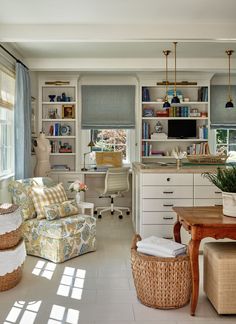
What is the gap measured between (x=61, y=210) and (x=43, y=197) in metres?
0.31

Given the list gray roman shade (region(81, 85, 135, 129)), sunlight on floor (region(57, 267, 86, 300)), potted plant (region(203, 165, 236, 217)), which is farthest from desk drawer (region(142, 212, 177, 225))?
gray roman shade (region(81, 85, 135, 129))

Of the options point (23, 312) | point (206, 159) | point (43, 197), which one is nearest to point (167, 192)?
point (206, 159)

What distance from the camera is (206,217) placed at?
9.70ft

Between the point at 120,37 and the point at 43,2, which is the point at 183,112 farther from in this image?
the point at 43,2

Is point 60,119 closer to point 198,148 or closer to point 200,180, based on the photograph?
point 198,148

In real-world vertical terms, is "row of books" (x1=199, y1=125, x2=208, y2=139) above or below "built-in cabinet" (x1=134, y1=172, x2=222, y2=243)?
above

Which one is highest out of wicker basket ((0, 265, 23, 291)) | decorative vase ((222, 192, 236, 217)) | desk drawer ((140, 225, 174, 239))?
decorative vase ((222, 192, 236, 217))

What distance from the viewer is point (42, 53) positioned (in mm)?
5805

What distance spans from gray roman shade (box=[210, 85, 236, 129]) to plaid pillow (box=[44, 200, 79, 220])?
381cm

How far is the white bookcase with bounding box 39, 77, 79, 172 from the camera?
23.5ft

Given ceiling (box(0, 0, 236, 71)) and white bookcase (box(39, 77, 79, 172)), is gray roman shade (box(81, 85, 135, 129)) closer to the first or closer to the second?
white bookcase (box(39, 77, 79, 172))

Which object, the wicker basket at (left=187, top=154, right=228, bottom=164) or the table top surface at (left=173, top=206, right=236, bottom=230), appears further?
the wicker basket at (left=187, top=154, right=228, bottom=164)

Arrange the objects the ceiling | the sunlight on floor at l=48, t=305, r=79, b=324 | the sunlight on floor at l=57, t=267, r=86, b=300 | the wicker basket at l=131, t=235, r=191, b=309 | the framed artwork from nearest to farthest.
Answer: the sunlight on floor at l=48, t=305, r=79, b=324, the wicker basket at l=131, t=235, r=191, b=309, the sunlight on floor at l=57, t=267, r=86, b=300, the ceiling, the framed artwork

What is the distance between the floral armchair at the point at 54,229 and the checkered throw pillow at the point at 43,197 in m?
0.03
